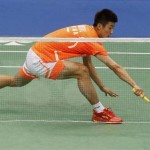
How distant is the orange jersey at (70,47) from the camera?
5566 mm

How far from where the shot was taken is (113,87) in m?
→ 6.66

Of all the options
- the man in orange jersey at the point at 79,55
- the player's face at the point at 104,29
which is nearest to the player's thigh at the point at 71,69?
the man in orange jersey at the point at 79,55

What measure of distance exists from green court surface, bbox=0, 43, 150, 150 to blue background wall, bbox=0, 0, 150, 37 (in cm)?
292

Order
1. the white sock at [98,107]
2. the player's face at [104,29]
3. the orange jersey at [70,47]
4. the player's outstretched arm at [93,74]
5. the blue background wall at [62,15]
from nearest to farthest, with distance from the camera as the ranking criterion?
1. the orange jersey at [70,47]
2. the player's face at [104,29]
3. the white sock at [98,107]
4. the player's outstretched arm at [93,74]
5. the blue background wall at [62,15]

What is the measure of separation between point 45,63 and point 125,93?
1275mm

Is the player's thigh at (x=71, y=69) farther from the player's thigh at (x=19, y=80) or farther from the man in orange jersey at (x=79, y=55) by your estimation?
the player's thigh at (x=19, y=80)

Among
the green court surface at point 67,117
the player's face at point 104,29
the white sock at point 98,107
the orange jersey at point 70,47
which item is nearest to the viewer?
the green court surface at point 67,117

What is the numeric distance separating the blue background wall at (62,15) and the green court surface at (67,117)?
2920 mm

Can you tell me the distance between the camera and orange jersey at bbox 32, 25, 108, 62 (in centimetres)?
557

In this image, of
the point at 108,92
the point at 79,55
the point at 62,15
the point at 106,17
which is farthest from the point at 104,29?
the point at 62,15

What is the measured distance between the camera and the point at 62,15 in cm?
1127

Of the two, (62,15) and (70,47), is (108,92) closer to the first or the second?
(70,47)

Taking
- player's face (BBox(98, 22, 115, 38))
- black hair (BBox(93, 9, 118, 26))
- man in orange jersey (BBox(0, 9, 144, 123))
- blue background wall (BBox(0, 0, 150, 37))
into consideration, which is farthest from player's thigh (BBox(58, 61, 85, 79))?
blue background wall (BBox(0, 0, 150, 37))

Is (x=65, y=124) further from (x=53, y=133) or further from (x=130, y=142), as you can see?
(x=130, y=142)
